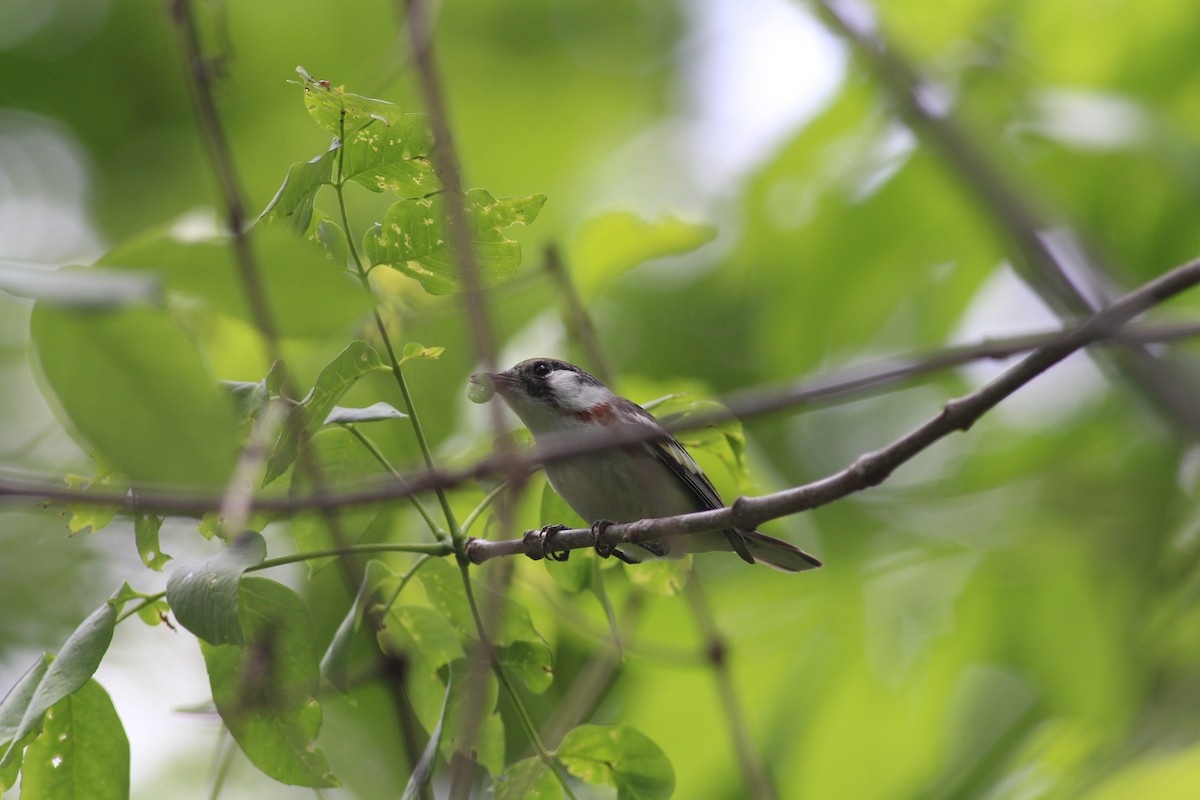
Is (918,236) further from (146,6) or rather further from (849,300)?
(146,6)

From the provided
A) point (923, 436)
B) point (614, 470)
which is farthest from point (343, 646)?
point (614, 470)

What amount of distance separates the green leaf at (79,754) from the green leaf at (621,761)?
0.92 meters

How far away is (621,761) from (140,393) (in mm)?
1268

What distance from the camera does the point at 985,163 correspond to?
5.49 feet

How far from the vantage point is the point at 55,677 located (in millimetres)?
1999

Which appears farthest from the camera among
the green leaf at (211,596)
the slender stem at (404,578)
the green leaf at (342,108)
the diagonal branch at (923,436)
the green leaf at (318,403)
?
the slender stem at (404,578)

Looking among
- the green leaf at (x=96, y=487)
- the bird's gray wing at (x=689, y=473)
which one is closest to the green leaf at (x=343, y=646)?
the green leaf at (x=96, y=487)

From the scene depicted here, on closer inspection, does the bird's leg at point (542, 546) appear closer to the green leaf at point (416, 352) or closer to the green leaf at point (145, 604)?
the green leaf at point (416, 352)

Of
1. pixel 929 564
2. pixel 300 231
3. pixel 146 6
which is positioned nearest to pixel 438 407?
pixel 300 231

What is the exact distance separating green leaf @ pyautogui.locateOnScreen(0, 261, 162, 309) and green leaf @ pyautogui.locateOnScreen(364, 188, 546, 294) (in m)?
0.66

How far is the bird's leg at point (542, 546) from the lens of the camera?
2531 mm

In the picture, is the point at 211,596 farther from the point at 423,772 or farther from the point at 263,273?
the point at 263,273

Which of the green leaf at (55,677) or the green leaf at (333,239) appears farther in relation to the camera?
the green leaf at (333,239)

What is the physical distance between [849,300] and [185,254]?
8.42 ft
